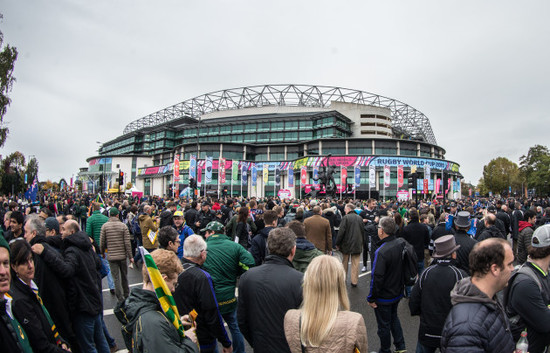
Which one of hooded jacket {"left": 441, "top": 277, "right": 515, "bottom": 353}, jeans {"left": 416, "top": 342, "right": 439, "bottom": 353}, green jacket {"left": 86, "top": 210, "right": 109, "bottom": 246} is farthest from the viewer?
green jacket {"left": 86, "top": 210, "right": 109, "bottom": 246}

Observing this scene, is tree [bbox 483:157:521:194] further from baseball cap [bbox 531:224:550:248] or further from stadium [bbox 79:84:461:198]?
baseball cap [bbox 531:224:550:248]

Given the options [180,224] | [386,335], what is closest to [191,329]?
[386,335]

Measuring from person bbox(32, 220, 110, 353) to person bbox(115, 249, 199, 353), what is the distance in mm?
1898

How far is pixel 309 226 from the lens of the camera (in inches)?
324

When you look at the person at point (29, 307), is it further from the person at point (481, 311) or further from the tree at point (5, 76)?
the tree at point (5, 76)

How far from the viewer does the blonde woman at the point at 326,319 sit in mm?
2137

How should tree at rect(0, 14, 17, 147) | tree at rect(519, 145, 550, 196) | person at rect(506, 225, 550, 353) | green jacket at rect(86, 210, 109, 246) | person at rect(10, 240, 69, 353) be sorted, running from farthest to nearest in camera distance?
tree at rect(519, 145, 550, 196), tree at rect(0, 14, 17, 147), green jacket at rect(86, 210, 109, 246), person at rect(506, 225, 550, 353), person at rect(10, 240, 69, 353)

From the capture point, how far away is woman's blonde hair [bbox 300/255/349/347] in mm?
2160

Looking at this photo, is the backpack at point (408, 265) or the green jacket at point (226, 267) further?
the backpack at point (408, 265)

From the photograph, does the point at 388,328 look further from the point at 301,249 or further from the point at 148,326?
the point at 148,326

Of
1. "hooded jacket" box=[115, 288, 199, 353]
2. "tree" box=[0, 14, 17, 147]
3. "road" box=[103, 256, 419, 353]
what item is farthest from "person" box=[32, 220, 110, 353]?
"tree" box=[0, 14, 17, 147]

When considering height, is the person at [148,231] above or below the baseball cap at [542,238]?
below

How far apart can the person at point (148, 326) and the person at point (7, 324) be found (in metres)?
0.65

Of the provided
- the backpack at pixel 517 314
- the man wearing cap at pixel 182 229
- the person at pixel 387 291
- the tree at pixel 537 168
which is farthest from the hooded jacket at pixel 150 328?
the tree at pixel 537 168
